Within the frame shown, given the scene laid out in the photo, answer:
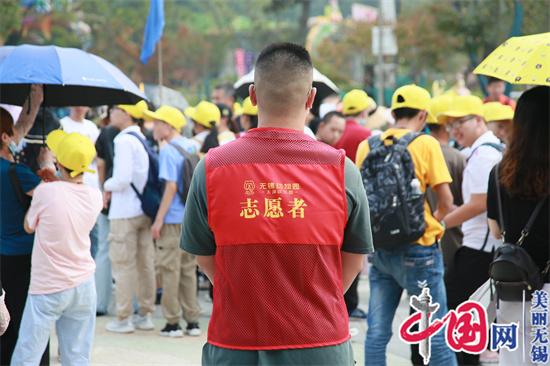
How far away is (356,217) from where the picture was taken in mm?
3449

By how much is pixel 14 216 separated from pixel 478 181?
10.3 ft

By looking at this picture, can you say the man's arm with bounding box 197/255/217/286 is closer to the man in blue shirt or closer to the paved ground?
the paved ground

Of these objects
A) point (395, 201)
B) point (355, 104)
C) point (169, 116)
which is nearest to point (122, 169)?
point (169, 116)

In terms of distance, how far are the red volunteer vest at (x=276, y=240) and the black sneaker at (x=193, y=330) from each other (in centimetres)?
510

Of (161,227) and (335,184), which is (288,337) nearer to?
(335,184)

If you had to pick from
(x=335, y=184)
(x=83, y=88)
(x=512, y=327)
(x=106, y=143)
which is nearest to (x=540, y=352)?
(x=512, y=327)

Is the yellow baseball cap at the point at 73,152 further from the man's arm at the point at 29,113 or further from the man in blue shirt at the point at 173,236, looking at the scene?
the man in blue shirt at the point at 173,236

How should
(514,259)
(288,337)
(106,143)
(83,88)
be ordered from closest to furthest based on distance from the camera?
(288,337)
(514,259)
(83,88)
(106,143)

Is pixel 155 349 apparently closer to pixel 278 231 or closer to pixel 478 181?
pixel 478 181

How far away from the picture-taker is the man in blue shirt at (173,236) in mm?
8344

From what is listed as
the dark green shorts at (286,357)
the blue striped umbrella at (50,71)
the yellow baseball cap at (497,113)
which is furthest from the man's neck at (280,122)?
the yellow baseball cap at (497,113)

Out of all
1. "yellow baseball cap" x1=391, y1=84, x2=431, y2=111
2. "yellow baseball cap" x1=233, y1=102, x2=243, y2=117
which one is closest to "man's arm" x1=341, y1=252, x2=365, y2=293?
"yellow baseball cap" x1=391, y1=84, x2=431, y2=111

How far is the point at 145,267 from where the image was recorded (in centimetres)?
878

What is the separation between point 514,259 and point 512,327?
419 mm
